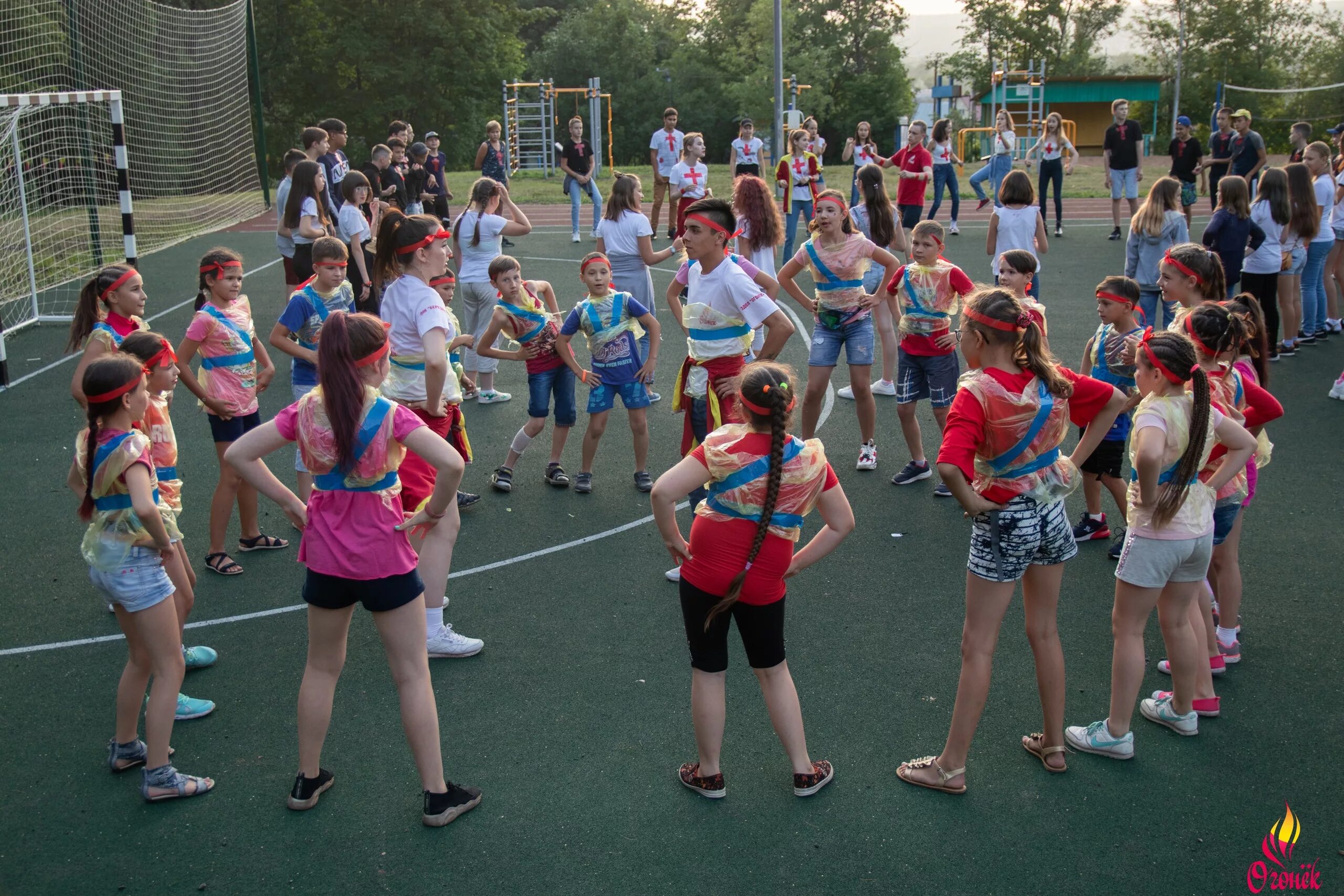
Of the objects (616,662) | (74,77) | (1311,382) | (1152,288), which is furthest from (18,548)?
(74,77)

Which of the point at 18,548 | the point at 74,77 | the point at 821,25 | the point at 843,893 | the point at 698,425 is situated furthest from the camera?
the point at 821,25

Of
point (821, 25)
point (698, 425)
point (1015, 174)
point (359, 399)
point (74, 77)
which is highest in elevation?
point (821, 25)

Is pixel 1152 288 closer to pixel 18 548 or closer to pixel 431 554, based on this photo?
pixel 431 554

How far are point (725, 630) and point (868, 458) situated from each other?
4.21 m

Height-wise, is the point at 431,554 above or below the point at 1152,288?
below

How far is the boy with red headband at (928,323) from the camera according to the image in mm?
7203

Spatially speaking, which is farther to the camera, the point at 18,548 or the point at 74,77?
the point at 74,77

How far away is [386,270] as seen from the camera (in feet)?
18.9

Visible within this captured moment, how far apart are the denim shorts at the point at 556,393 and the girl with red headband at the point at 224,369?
1.83 meters

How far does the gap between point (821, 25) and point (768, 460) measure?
60568mm

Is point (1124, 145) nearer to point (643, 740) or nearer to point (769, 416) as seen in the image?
point (643, 740)

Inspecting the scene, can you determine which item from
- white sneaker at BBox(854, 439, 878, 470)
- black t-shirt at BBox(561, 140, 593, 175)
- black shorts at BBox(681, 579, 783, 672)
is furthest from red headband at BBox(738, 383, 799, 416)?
black t-shirt at BBox(561, 140, 593, 175)

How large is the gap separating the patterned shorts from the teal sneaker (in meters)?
3.63

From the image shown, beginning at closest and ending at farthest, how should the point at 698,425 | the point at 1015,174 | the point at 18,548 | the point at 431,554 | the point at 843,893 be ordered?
1. the point at 843,893
2. the point at 431,554
3. the point at 698,425
4. the point at 18,548
5. the point at 1015,174
